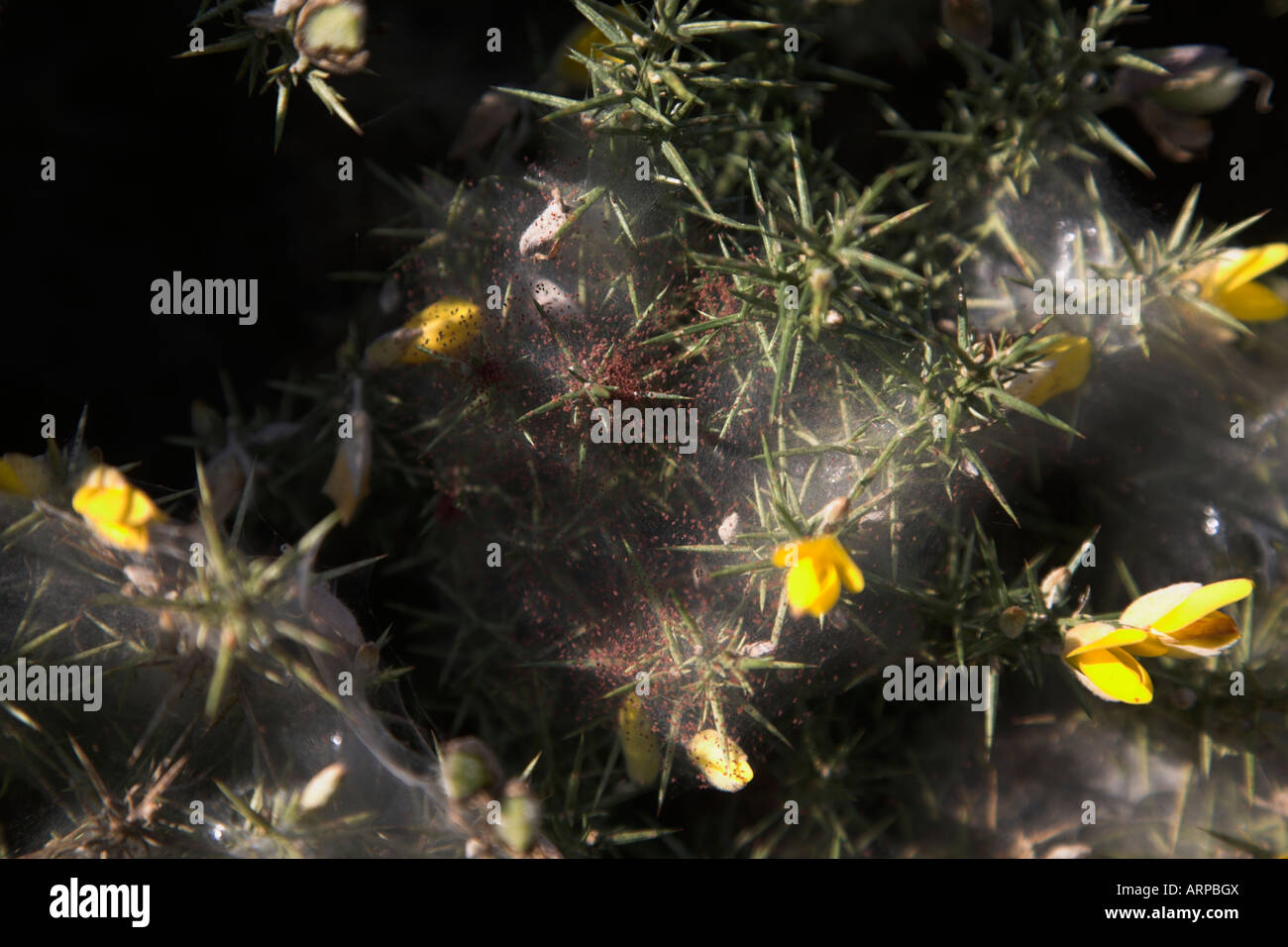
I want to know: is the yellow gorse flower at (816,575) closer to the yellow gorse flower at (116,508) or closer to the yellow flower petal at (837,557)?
the yellow flower petal at (837,557)

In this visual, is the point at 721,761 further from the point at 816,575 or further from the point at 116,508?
the point at 116,508

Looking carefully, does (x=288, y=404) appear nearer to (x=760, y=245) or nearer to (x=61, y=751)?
(x=61, y=751)

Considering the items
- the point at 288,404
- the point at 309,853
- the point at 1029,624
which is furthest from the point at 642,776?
the point at 288,404
